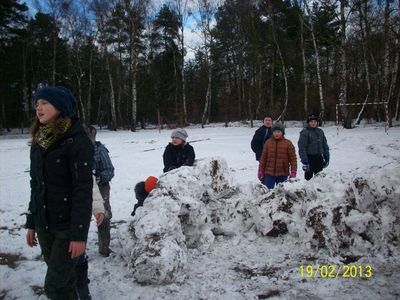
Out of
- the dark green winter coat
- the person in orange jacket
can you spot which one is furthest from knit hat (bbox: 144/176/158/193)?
the dark green winter coat

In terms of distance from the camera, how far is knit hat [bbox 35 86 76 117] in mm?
2494

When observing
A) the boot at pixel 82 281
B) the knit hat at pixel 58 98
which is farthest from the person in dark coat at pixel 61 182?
the boot at pixel 82 281

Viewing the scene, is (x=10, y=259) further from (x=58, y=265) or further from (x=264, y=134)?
(x=264, y=134)

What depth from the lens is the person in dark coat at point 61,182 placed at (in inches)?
95.7

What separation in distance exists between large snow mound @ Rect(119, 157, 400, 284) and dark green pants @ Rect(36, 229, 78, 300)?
120 cm

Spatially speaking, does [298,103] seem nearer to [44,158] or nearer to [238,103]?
[238,103]

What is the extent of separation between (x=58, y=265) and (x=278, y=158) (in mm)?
4356

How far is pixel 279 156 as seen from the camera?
6.02 meters

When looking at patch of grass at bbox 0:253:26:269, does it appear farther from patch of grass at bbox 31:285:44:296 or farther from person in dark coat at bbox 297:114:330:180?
person in dark coat at bbox 297:114:330:180

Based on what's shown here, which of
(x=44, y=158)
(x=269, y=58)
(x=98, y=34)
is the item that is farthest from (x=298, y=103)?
(x=44, y=158)

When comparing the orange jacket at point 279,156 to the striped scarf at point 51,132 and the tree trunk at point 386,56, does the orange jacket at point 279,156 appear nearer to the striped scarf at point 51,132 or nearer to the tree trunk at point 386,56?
the striped scarf at point 51,132
